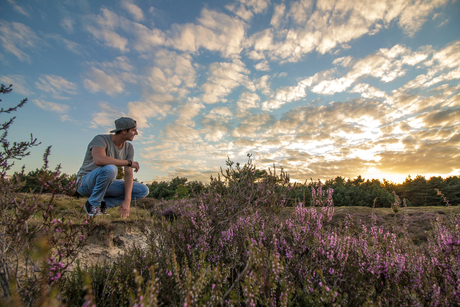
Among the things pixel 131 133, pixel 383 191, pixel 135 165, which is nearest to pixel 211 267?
pixel 135 165

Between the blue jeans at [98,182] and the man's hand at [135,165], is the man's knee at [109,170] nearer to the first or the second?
the blue jeans at [98,182]

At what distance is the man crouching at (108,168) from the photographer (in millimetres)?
3887

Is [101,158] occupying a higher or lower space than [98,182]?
higher

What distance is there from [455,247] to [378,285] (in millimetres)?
992

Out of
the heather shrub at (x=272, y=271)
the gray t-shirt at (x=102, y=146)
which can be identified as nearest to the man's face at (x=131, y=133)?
the gray t-shirt at (x=102, y=146)

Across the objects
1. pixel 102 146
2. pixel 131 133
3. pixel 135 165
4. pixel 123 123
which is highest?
pixel 123 123

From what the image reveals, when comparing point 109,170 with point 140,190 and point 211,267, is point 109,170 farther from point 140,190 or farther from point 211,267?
point 211,267

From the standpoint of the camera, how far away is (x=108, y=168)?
389 centimetres

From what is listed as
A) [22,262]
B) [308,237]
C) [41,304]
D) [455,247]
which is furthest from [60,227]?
[455,247]

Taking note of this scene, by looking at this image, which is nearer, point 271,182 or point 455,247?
point 455,247

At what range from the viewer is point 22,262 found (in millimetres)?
2281

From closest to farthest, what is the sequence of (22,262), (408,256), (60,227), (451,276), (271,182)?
(60,227) < (451,276) < (408,256) < (22,262) < (271,182)

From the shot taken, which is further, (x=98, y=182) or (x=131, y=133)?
(x=131, y=133)

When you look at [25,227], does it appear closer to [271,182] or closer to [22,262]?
[22,262]
